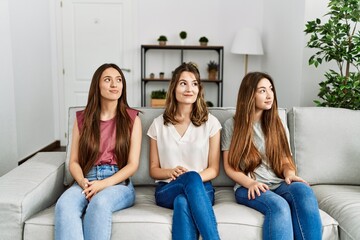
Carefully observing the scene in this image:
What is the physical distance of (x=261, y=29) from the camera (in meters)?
5.06

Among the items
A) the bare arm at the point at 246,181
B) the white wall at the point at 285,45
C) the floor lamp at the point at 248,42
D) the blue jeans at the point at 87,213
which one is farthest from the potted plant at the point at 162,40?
the blue jeans at the point at 87,213

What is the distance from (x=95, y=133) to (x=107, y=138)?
2.5 inches

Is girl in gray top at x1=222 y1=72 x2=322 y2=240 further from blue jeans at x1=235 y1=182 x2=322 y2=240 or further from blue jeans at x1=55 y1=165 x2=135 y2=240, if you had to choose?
blue jeans at x1=55 y1=165 x2=135 y2=240

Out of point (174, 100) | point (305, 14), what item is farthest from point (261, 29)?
point (174, 100)

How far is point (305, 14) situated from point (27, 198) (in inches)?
104

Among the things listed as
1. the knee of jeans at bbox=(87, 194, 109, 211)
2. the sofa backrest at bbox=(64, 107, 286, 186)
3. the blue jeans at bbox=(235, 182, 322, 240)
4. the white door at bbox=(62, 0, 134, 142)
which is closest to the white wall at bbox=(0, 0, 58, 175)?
the white door at bbox=(62, 0, 134, 142)

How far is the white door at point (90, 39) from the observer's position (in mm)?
4996

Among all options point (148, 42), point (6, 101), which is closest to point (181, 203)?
point (6, 101)

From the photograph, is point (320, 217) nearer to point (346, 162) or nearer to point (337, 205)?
point (337, 205)

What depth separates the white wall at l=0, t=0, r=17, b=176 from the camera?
3184mm

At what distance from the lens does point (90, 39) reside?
5055 mm

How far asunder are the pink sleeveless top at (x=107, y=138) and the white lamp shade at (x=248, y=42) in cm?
286

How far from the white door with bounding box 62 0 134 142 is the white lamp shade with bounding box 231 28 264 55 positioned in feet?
4.37

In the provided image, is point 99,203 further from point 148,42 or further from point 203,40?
point 148,42
